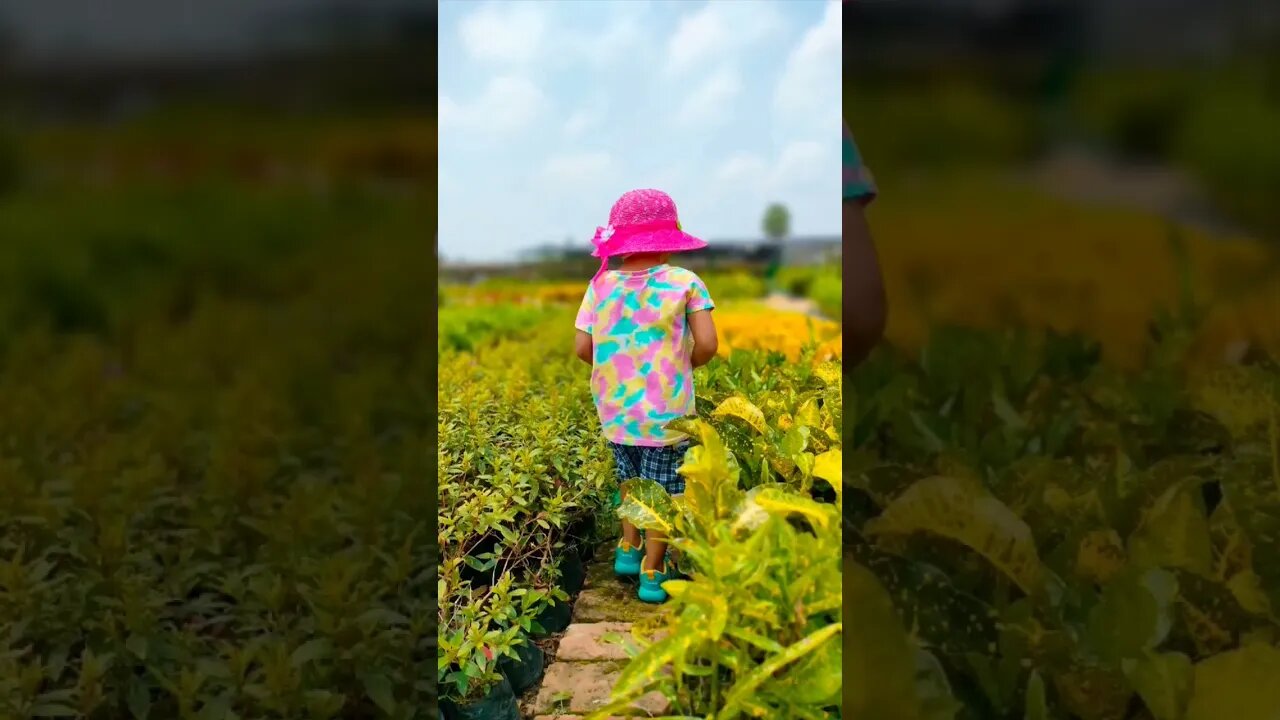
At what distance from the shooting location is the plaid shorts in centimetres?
232

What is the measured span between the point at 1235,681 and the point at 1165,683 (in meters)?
0.09

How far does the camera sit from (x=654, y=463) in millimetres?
2367

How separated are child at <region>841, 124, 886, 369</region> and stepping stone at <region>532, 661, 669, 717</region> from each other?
801 millimetres

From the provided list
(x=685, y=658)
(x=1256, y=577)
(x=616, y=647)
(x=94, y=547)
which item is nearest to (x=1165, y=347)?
(x=1256, y=577)

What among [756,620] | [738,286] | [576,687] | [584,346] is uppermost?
[738,286]

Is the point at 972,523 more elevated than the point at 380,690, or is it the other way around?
the point at 972,523

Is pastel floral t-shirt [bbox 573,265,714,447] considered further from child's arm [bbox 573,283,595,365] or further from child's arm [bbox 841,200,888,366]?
child's arm [bbox 841,200,888,366]

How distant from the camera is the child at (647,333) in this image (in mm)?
2297

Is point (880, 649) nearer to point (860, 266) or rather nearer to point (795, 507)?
point (795, 507)

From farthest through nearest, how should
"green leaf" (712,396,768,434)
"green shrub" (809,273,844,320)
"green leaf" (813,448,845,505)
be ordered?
"green shrub" (809,273,844,320), "green leaf" (712,396,768,434), "green leaf" (813,448,845,505)

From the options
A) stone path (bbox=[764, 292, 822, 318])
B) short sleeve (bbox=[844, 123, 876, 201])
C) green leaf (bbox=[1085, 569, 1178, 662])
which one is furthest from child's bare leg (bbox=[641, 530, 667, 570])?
stone path (bbox=[764, 292, 822, 318])

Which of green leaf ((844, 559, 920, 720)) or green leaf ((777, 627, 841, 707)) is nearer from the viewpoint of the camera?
green leaf ((844, 559, 920, 720))

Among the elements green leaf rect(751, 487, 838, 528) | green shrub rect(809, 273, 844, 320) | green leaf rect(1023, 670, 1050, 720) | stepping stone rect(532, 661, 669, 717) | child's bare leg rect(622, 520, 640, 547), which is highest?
green shrub rect(809, 273, 844, 320)

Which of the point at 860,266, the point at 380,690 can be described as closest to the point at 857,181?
Result: the point at 860,266
